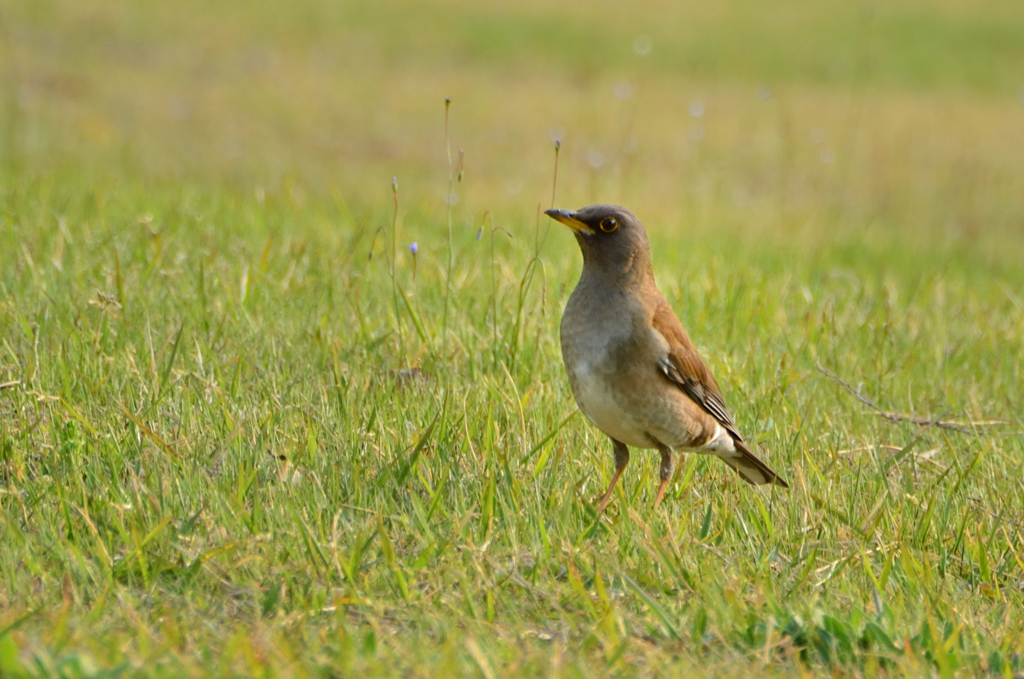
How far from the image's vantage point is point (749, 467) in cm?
470

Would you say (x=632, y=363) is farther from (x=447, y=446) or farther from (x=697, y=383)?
(x=447, y=446)

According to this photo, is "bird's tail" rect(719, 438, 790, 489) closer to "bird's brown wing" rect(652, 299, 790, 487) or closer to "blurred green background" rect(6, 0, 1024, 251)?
"bird's brown wing" rect(652, 299, 790, 487)

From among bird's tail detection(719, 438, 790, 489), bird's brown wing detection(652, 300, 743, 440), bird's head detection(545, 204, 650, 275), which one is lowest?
bird's tail detection(719, 438, 790, 489)

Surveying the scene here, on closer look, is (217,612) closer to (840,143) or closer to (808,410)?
(808,410)

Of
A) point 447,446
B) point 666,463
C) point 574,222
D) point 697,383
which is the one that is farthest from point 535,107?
point 447,446

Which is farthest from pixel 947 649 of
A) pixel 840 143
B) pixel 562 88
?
pixel 562 88

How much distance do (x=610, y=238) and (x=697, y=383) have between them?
0.71 metres

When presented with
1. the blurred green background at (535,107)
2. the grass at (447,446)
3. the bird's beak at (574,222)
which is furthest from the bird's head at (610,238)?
the blurred green background at (535,107)

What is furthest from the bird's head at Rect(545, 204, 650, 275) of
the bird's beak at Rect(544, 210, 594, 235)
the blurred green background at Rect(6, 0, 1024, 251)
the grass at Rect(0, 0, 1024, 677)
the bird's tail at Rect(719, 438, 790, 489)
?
the blurred green background at Rect(6, 0, 1024, 251)

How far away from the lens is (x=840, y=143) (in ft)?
57.7

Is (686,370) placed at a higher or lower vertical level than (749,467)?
higher

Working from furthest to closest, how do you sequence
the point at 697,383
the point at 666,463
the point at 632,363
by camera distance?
the point at 697,383, the point at 666,463, the point at 632,363

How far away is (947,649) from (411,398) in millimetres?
2510

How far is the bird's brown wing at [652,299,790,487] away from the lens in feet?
14.9
